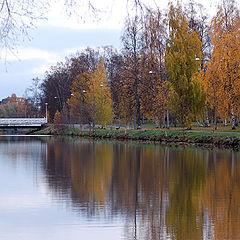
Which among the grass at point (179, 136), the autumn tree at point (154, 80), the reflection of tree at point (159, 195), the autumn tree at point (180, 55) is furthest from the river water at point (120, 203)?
the autumn tree at point (154, 80)

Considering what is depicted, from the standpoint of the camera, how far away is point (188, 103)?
49.0 metres

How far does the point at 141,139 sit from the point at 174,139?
715cm

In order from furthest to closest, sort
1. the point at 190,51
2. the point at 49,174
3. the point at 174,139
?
the point at 190,51
the point at 174,139
the point at 49,174

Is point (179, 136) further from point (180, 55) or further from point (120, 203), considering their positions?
point (120, 203)

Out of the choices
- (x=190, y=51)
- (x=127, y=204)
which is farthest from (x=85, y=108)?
(x=127, y=204)

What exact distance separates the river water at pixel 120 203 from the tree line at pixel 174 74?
11.4 m

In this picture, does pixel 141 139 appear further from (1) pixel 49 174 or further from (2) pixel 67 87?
(2) pixel 67 87

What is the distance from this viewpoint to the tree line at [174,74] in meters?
45.8

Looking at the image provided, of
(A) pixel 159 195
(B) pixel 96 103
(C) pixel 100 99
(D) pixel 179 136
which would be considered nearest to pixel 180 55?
(D) pixel 179 136

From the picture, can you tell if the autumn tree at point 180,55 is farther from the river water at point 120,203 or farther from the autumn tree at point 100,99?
the river water at point 120,203

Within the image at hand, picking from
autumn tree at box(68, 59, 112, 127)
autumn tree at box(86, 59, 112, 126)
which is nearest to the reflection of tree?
autumn tree at box(68, 59, 112, 127)

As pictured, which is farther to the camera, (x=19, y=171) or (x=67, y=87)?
(x=67, y=87)

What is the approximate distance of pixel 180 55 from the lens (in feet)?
A: 166

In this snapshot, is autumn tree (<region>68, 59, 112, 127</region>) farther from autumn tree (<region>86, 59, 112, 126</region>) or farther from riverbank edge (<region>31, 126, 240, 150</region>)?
riverbank edge (<region>31, 126, 240, 150</region>)
